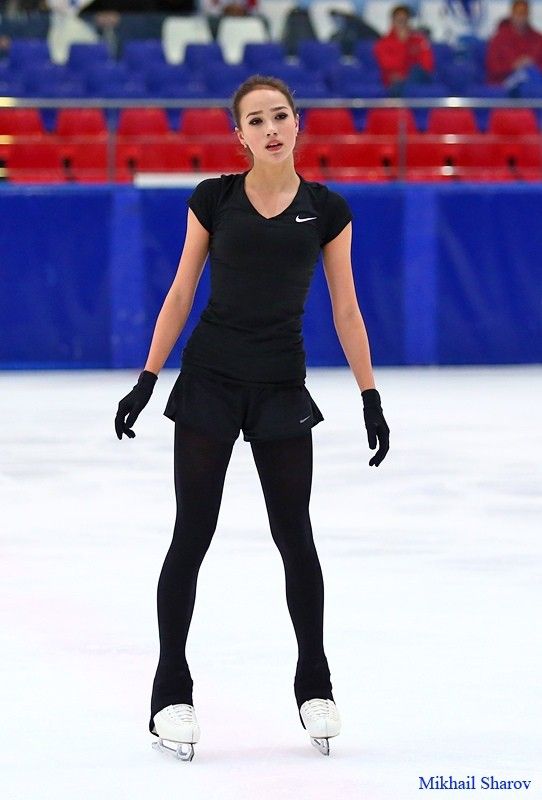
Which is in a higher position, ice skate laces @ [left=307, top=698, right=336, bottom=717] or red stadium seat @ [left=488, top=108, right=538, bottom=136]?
ice skate laces @ [left=307, top=698, right=336, bottom=717]

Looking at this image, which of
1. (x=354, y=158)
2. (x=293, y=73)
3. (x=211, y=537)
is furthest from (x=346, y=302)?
(x=293, y=73)

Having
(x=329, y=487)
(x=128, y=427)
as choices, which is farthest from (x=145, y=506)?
(x=128, y=427)

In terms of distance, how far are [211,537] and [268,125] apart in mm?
995

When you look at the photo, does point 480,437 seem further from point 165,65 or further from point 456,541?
point 165,65

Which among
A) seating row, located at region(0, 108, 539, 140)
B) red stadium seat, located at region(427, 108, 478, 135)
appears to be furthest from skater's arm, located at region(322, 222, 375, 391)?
red stadium seat, located at region(427, 108, 478, 135)

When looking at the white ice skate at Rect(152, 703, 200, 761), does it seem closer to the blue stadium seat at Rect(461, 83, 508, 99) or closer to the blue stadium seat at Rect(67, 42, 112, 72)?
the blue stadium seat at Rect(67, 42, 112, 72)

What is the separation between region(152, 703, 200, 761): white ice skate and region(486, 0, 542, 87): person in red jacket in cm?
1400

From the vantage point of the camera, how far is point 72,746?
155 inches

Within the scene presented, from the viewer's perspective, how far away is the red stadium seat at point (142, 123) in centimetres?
1524

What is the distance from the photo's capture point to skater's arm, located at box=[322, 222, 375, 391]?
396 centimetres

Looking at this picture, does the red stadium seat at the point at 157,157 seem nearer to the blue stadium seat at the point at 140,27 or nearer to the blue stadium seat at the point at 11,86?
the blue stadium seat at the point at 11,86

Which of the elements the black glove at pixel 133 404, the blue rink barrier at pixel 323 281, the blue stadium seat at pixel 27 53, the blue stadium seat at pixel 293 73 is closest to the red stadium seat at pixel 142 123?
the blue stadium seat at pixel 27 53

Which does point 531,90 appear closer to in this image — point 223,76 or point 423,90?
point 423,90

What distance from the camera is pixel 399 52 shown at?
1667 cm
